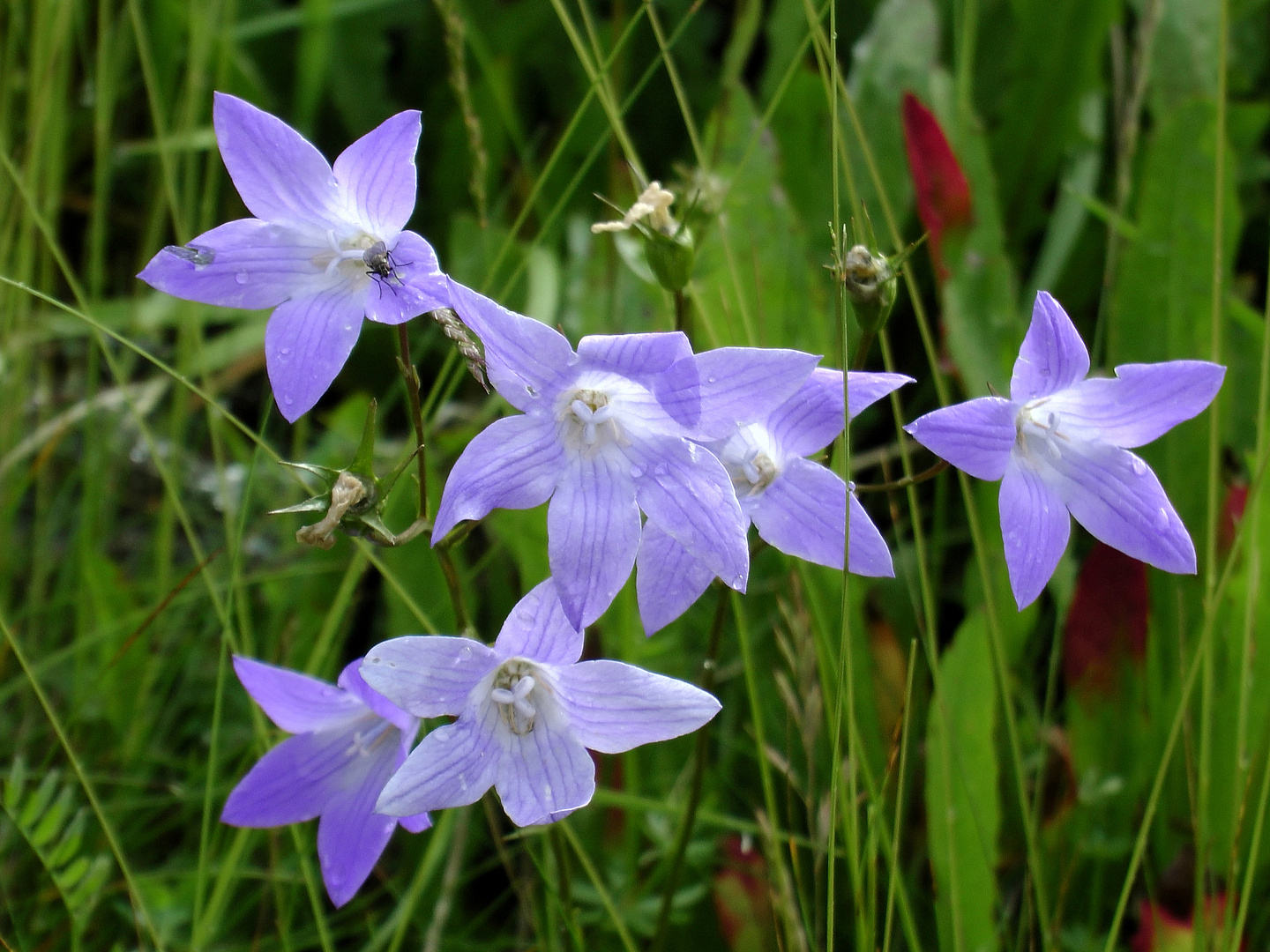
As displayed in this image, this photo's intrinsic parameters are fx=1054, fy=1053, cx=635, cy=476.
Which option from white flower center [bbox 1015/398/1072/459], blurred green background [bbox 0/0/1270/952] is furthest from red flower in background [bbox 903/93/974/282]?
white flower center [bbox 1015/398/1072/459]

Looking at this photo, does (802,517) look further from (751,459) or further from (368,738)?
(368,738)

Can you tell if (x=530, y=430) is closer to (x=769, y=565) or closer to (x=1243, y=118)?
(x=769, y=565)

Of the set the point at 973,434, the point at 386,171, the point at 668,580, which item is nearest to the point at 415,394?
the point at 386,171

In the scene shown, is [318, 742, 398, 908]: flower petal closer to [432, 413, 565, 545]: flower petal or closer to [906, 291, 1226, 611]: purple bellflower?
[432, 413, 565, 545]: flower petal

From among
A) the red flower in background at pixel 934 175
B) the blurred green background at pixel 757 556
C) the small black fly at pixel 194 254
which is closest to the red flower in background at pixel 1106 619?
the blurred green background at pixel 757 556

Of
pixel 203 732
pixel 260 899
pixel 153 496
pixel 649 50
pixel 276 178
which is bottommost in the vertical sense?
pixel 260 899

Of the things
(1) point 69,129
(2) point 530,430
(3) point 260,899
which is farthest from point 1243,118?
(1) point 69,129

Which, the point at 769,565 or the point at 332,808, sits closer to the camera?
the point at 332,808
